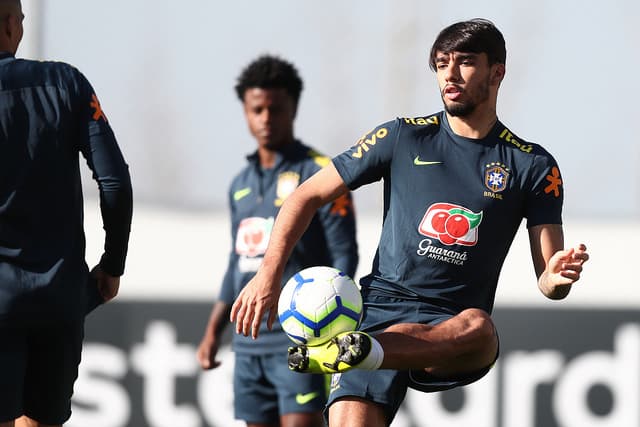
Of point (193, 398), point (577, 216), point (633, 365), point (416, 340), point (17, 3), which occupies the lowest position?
point (193, 398)

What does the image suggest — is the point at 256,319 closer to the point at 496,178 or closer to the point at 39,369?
the point at 39,369

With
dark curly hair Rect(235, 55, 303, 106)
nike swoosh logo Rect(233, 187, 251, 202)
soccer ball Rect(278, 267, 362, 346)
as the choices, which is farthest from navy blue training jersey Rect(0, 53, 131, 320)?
dark curly hair Rect(235, 55, 303, 106)

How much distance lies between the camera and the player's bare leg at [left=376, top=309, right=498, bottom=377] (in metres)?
4.76

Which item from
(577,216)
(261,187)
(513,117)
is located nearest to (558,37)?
(513,117)

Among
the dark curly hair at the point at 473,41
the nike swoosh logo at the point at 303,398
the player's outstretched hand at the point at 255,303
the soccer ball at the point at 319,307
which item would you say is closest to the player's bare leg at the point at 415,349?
Answer: the soccer ball at the point at 319,307

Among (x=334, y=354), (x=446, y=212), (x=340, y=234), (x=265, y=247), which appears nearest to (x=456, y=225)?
(x=446, y=212)

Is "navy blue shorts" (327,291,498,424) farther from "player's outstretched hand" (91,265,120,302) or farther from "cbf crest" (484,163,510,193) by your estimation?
"player's outstretched hand" (91,265,120,302)

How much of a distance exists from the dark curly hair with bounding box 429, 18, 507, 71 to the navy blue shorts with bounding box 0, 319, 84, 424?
179 cm

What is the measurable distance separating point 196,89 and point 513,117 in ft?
7.75

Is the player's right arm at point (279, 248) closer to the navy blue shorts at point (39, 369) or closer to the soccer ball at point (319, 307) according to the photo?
the soccer ball at point (319, 307)

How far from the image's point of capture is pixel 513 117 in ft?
30.7

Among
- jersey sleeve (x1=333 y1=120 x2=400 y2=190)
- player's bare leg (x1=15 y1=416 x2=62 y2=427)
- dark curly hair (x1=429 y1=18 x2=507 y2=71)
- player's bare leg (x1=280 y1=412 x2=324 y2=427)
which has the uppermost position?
dark curly hair (x1=429 y1=18 x2=507 y2=71)

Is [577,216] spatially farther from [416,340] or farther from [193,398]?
[416,340]

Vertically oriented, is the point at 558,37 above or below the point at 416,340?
above
